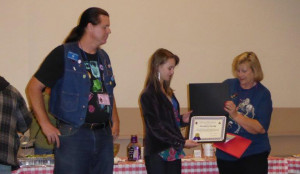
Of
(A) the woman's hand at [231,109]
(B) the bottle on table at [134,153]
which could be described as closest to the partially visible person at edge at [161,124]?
(A) the woman's hand at [231,109]

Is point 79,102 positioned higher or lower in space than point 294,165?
higher

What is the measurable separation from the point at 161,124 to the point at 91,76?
624mm

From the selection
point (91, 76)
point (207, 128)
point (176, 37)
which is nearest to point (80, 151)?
point (91, 76)

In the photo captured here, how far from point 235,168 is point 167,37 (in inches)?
104

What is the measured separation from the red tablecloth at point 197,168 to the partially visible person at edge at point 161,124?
0.51m

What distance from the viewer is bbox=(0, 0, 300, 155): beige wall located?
4.76 meters

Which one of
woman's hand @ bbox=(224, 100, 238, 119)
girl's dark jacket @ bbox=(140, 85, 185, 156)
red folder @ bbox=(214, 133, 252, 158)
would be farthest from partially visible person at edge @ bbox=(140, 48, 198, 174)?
woman's hand @ bbox=(224, 100, 238, 119)

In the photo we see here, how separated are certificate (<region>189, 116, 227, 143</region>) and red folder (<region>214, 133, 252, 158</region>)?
0.20 feet

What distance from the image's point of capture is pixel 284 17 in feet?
18.6

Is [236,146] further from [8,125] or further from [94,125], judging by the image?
[8,125]

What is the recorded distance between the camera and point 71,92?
7.77ft

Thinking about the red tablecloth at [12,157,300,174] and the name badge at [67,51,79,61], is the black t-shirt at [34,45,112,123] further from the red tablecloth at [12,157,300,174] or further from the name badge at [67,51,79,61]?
the red tablecloth at [12,157,300,174]

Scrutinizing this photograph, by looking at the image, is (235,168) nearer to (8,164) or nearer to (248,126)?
(248,126)

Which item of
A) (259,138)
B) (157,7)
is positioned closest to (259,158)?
(259,138)
